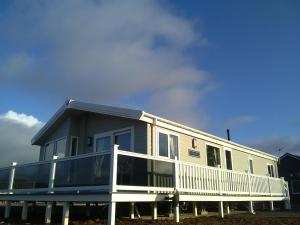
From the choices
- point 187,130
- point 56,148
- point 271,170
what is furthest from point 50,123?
point 271,170

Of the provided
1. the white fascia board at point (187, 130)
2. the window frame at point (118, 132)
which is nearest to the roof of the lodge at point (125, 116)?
the white fascia board at point (187, 130)

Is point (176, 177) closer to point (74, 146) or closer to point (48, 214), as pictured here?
point (48, 214)

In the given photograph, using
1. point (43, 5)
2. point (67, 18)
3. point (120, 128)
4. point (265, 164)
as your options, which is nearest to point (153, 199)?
point (120, 128)

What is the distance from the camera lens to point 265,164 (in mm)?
20844

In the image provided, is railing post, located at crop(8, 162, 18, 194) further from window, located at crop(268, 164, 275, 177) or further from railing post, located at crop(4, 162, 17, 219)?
window, located at crop(268, 164, 275, 177)

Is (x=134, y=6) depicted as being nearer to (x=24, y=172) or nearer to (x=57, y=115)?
(x=57, y=115)

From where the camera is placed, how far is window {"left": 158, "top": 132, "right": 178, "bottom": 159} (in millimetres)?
11867

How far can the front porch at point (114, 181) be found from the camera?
7.79m

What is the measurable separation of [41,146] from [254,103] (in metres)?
13.8

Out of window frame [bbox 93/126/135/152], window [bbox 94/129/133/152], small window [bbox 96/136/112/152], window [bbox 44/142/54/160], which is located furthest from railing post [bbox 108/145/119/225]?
window [bbox 44/142/54/160]

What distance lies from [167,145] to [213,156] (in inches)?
160

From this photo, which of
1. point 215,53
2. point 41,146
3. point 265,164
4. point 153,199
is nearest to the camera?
point 153,199

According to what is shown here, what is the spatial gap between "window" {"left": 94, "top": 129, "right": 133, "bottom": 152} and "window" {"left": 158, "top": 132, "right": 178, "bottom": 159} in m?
1.14

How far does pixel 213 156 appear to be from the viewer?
15.4m
